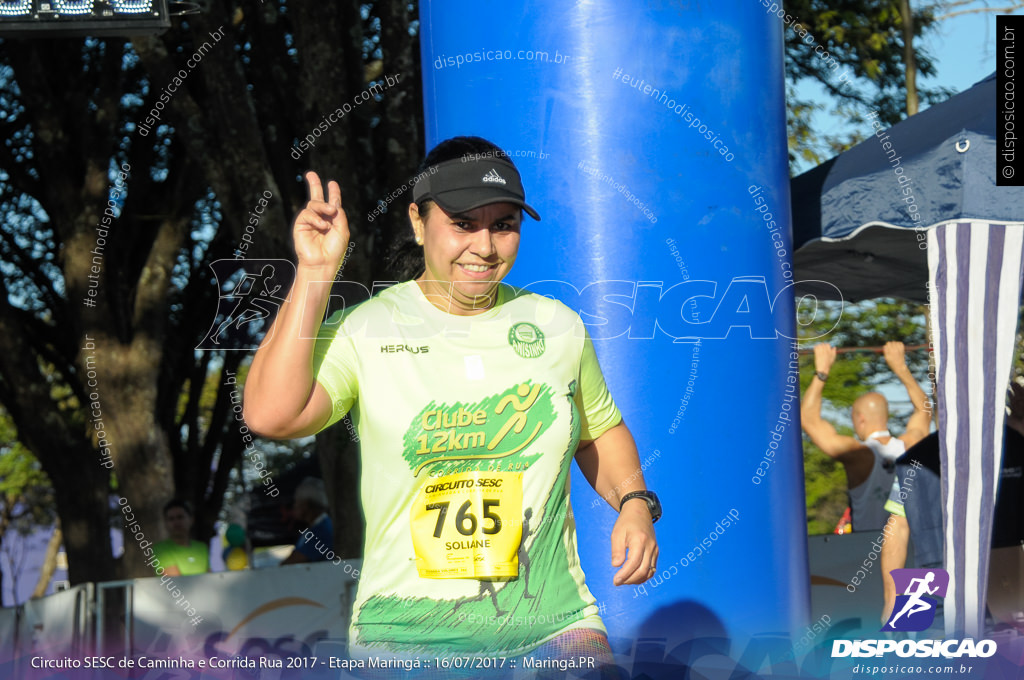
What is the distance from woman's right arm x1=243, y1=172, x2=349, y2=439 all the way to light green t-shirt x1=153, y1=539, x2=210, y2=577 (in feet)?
19.6

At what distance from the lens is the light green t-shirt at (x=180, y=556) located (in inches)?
316

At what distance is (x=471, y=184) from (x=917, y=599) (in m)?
2.94

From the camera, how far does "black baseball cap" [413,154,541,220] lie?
8.25 feet

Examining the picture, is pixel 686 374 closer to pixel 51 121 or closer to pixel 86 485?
pixel 51 121

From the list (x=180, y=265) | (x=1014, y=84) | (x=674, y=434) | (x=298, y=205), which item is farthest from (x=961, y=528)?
(x=180, y=265)

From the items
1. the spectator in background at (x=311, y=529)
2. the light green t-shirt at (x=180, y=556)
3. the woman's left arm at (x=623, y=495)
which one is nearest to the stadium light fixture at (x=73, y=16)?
the woman's left arm at (x=623, y=495)

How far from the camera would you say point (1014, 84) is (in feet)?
15.5

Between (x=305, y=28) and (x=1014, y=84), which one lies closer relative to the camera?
(x=1014, y=84)

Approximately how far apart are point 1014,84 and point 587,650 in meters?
3.41

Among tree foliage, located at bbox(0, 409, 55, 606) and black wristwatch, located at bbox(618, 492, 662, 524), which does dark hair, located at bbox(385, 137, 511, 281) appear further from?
tree foliage, located at bbox(0, 409, 55, 606)

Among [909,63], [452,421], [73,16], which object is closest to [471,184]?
[452,421]

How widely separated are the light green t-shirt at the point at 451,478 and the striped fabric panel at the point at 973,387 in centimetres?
246

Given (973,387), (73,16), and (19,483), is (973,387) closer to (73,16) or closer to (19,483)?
(73,16)

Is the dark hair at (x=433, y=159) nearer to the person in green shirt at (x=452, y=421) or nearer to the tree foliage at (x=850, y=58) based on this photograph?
the person in green shirt at (x=452, y=421)
